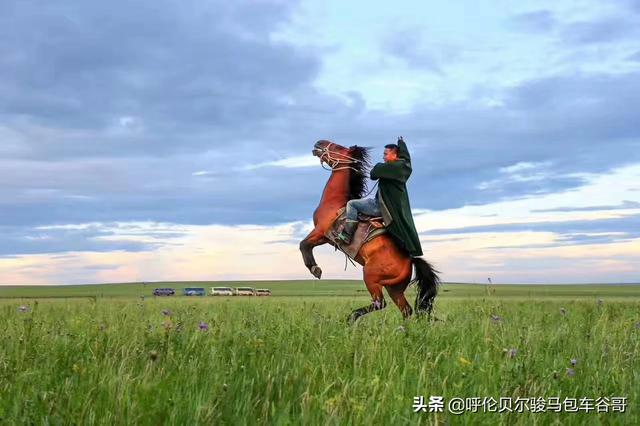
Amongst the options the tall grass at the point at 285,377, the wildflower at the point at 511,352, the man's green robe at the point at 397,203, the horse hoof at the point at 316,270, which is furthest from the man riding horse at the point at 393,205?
the wildflower at the point at 511,352

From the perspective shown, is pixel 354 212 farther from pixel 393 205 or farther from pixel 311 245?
pixel 311 245

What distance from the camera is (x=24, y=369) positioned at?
16.8 feet

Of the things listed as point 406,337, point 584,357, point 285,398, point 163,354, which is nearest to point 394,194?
point 406,337

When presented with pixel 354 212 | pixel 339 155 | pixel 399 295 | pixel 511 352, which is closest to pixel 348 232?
pixel 354 212

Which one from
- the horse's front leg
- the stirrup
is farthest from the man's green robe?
the horse's front leg

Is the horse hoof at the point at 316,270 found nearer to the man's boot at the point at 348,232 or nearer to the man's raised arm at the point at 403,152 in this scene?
the man's boot at the point at 348,232

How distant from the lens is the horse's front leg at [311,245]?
9.89 m

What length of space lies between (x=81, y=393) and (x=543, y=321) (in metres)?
8.57

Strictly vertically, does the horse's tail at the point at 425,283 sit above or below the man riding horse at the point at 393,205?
below

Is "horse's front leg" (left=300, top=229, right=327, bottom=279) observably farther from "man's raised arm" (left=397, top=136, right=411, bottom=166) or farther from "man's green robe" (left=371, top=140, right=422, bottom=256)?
"man's raised arm" (left=397, top=136, right=411, bottom=166)

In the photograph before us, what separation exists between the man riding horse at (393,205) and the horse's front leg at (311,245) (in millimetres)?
395

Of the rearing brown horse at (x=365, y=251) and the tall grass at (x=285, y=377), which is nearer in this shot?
the tall grass at (x=285, y=377)

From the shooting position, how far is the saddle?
9.63 meters

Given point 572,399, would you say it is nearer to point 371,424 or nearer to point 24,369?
point 371,424
